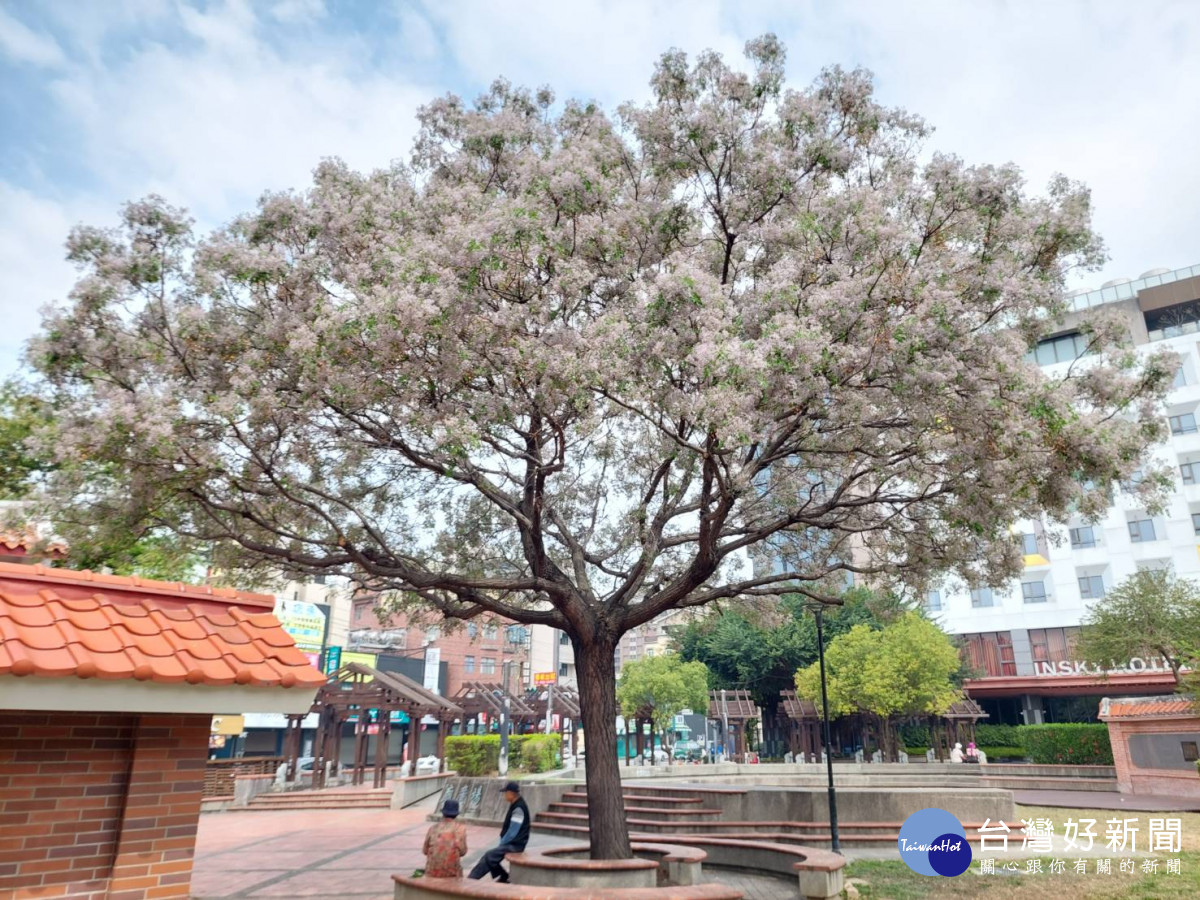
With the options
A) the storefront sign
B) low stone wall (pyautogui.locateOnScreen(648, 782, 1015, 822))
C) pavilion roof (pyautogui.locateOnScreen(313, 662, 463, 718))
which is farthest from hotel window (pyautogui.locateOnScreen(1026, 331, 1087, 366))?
the storefront sign

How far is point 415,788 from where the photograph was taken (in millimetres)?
24828

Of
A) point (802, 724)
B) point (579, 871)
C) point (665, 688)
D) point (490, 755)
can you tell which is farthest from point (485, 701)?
point (579, 871)

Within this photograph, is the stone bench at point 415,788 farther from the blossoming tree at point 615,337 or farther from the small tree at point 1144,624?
the small tree at point 1144,624

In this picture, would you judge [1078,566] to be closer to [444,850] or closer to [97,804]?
[444,850]

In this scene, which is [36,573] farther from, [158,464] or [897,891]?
[897,891]

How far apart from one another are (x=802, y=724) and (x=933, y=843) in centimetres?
3553

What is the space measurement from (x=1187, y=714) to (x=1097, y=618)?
10.3 m

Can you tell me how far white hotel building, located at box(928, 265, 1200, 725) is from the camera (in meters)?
41.8

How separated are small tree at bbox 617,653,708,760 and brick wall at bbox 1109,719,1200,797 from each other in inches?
827

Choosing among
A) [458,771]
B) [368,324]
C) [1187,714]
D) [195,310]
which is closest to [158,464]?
[195,310]

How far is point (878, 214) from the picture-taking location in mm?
9945

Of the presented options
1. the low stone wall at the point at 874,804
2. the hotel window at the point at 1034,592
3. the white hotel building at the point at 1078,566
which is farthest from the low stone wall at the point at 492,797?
the hotel window at the point at 1034,592

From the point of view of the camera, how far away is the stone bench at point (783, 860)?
10.4 meters

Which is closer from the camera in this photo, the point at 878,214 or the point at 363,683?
the point at 878,214
